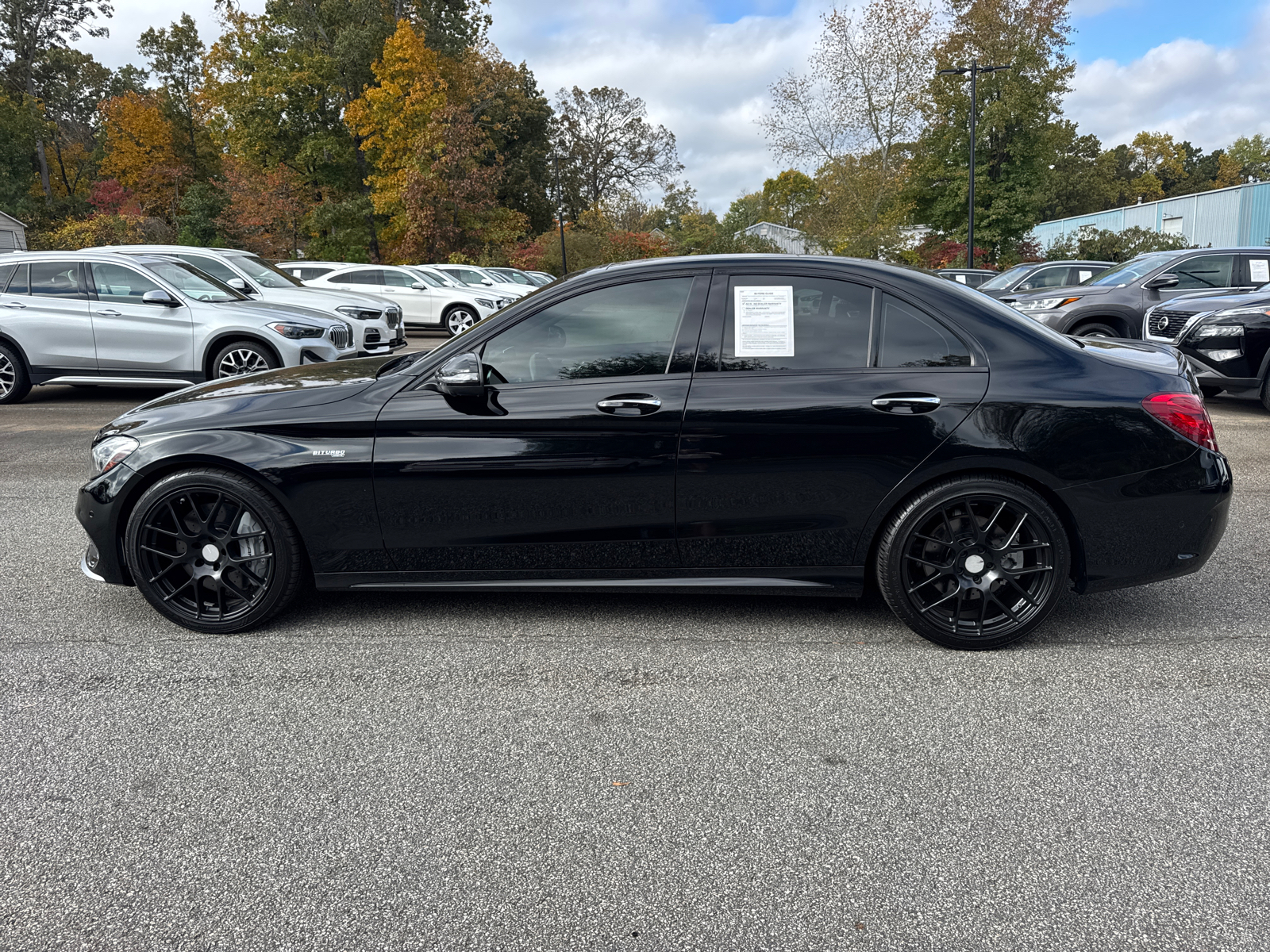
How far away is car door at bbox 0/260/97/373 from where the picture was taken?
34.6ft

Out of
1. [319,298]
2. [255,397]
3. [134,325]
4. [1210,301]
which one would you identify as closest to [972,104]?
[1210,301]

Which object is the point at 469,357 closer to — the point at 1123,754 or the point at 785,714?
the point at 785,714

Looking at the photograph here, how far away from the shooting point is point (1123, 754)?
2.99 meters

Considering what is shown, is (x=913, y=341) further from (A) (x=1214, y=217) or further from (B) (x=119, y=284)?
(A) (x=1214, y=217)

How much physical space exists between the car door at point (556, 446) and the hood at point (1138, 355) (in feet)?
5.63

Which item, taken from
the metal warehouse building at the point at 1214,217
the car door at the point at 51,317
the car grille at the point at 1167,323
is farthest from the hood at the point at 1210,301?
the metal warehouse building at the point at 1214,217

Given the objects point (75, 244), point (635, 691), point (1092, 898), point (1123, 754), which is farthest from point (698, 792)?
point (75, 244)

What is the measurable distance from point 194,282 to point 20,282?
1923mm

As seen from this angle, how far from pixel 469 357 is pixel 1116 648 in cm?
290

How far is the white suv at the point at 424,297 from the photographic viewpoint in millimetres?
21516

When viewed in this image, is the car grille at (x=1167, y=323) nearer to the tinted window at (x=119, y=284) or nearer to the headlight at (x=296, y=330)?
the headlight at (x=296, y=330)

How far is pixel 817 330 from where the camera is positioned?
3846 mm

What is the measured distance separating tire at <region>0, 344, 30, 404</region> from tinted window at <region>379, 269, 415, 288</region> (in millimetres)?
11313

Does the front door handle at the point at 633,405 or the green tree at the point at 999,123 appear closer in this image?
the front door handle at the point at 633,405
